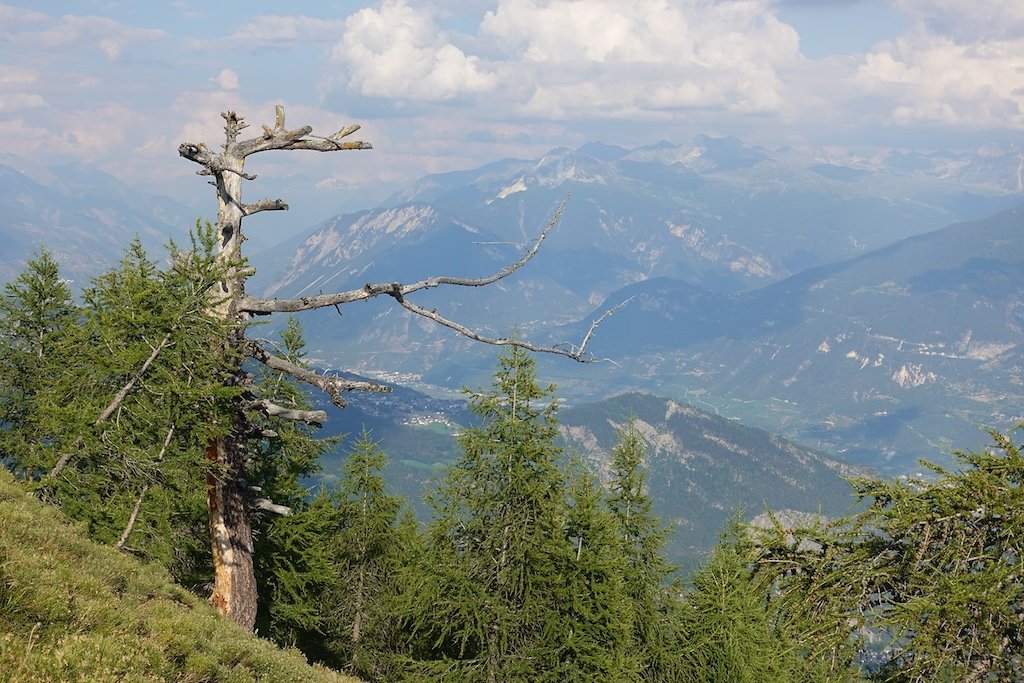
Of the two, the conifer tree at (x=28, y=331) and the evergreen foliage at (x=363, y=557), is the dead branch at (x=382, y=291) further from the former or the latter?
the evergreen foliage at (x=363, y=557)

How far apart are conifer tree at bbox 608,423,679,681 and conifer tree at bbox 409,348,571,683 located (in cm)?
327

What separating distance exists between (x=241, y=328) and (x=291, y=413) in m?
1.97

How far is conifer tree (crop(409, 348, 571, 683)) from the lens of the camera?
1659 centimetres

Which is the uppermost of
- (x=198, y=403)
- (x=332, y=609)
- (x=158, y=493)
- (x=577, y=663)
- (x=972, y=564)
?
(x=972, y=564)

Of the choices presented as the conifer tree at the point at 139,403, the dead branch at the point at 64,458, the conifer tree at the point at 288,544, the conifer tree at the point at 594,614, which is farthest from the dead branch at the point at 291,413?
the conifer tree at the point at 288,544

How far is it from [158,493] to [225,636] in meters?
4.14

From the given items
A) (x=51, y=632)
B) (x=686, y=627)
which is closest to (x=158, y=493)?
(x=51, y=632)

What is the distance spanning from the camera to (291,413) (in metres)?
12.0

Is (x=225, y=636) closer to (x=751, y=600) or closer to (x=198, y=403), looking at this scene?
(x=198, y=403)

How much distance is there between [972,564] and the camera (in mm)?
17281

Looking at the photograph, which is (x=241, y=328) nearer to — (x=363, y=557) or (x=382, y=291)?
(x=382, y=291)

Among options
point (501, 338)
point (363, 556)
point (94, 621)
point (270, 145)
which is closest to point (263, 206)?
point (270, 145)

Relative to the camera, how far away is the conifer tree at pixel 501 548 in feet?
54.4

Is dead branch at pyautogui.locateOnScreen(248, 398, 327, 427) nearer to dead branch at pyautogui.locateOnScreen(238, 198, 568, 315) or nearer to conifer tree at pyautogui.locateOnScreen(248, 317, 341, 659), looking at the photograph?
dead branch at pyautogui.locateOnScreen(238, 198, 568, 315)
